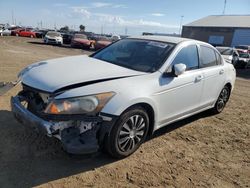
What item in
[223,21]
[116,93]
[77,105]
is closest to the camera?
[77,105]

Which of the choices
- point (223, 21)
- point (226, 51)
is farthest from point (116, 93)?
point (223, 21)

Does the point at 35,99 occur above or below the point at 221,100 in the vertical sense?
above

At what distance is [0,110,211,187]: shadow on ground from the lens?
318 cm

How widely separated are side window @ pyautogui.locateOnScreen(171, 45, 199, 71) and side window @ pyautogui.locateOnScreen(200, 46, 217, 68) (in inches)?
8.6

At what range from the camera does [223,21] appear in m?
55.9

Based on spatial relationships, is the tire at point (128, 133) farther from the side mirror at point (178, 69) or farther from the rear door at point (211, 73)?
the rear door at point (211, 73)

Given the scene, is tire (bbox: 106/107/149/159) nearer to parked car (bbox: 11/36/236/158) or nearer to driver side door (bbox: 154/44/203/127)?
parked car (bbox: 11/36/236/158)

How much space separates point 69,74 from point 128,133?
1130 mm

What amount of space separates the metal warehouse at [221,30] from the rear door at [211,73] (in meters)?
46.3

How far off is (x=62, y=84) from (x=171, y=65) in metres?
1.77

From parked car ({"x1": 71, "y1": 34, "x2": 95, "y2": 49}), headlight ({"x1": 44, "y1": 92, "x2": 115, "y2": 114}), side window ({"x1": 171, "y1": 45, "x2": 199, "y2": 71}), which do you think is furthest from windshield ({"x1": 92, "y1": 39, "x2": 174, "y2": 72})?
parked car ({"x1": 71, "y1": 34, "x2": 95, "y2": 49})

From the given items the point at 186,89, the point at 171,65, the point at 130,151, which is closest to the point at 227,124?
the point at 186,89

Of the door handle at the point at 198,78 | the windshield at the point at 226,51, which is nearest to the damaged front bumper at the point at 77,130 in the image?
the door handle at the point at 198,78

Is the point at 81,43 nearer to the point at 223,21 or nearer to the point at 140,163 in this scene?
the point at 140,163
